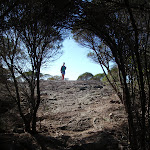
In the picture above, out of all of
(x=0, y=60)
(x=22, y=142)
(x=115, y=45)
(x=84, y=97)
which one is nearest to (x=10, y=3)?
(x=0, y=60)

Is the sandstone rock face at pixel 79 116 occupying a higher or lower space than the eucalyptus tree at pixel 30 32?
lower

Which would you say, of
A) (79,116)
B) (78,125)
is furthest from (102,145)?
(79,116)

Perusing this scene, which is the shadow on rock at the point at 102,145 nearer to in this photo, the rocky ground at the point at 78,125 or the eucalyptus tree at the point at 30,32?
the rocky ground at the point at 78,125

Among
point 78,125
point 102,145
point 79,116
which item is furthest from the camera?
A: point 79,116

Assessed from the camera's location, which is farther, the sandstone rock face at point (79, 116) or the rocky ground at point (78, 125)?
the sandstone rock face at point (79, 116)

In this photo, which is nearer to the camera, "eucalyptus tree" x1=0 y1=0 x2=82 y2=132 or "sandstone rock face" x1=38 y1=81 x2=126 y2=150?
"eucalyptus tree" x1=0 y1=0 x2=82 y2=132

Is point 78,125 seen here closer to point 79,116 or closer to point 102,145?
point 79,116

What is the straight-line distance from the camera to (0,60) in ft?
12.4

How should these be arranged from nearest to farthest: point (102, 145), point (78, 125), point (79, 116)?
point (102, 145)
point (78, 125)
point (79, 116)

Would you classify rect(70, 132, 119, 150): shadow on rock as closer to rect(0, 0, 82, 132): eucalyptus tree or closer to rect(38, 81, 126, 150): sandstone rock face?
rect(38, 81, 126, 150): sandstone rock face

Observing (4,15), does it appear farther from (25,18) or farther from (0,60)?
(0,60)

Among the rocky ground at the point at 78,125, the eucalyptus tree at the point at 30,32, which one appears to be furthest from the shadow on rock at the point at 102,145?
the eucalyptus tree at the point at 30,32

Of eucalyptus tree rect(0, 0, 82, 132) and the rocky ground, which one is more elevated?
eucalyptus tree rect(0, 0, 82, 132)

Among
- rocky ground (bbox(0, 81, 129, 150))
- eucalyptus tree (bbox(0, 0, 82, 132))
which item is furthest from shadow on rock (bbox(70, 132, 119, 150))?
eucalyptus tree (bbox(0, 0, 82, 132))
